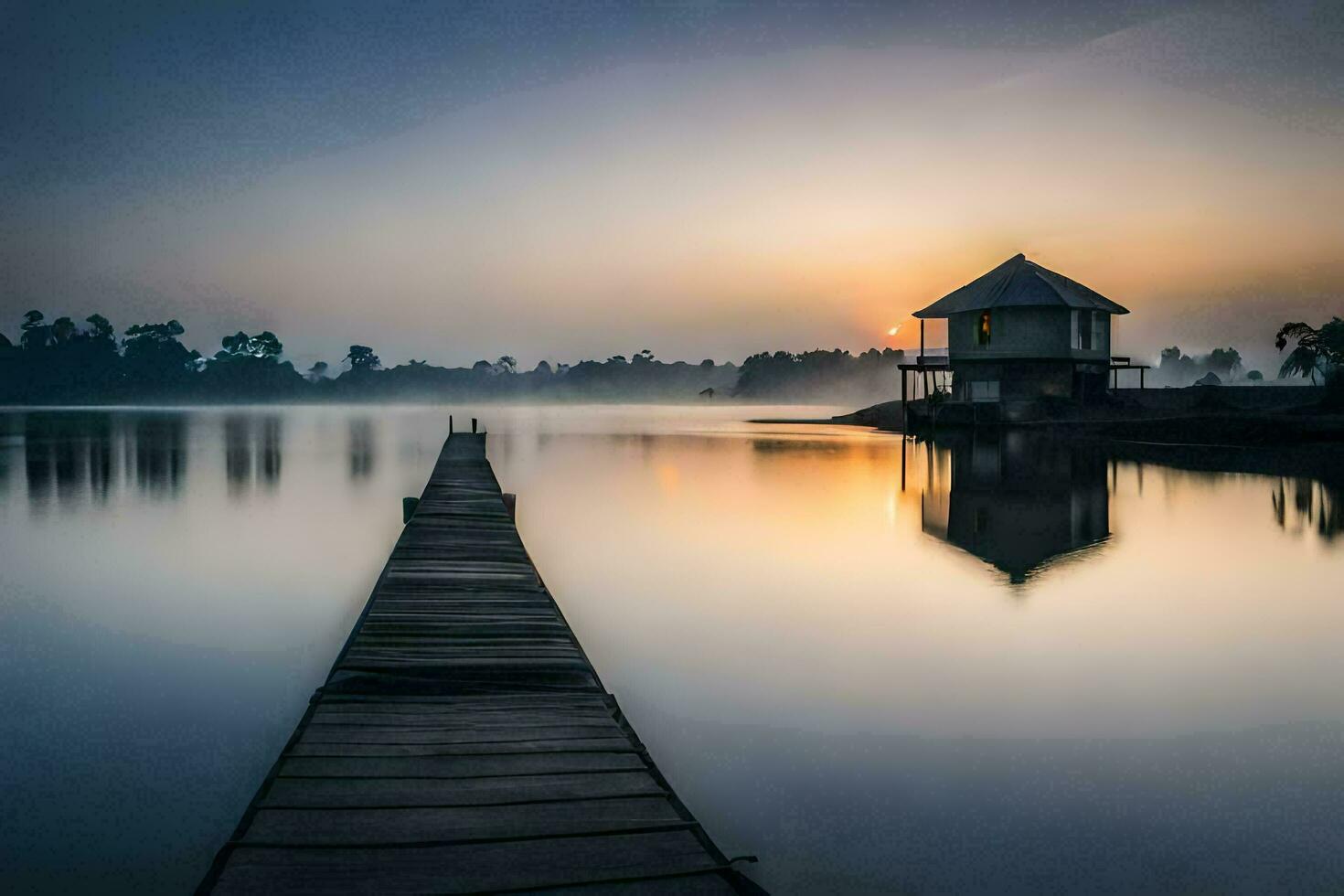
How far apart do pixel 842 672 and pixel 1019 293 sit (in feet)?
133

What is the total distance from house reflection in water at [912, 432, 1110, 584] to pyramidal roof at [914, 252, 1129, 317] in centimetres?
909

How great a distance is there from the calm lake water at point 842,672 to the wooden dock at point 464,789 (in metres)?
1.51

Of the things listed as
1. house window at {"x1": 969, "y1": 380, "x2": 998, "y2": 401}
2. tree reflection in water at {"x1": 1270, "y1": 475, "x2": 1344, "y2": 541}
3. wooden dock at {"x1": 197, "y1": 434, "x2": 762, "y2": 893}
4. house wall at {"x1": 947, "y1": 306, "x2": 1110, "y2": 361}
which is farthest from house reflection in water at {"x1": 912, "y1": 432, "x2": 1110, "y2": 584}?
wooden dock at {"x1": 197, "y1": 434, "x2": 762, "y2": 893}

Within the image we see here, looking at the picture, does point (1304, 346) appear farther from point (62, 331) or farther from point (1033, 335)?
point (62, 331)

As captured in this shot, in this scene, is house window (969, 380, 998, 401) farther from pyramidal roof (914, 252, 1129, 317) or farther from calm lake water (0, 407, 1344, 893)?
calm lake water (0, 407, 1344, 893)

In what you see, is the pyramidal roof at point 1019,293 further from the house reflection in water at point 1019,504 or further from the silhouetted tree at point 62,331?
the silhouetted tree at point 62,331

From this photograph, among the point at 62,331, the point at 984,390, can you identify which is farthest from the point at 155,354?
the point at 984,390

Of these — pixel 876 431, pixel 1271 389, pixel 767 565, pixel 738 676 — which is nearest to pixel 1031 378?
pixel 1271 389

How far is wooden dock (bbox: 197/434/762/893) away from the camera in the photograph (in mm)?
3633

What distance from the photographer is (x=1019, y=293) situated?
151ft

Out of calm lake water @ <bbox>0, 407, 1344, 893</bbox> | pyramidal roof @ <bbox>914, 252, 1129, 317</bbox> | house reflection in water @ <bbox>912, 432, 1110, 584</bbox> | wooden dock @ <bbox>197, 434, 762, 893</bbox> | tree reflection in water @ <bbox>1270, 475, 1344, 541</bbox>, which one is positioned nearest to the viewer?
wooden dock @ <bbox>197, 434, 762, 893</bbox>

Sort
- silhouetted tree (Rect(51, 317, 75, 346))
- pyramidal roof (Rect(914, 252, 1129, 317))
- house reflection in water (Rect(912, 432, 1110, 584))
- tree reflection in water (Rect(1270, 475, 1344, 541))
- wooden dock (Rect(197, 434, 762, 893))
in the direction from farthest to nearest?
silhouetted tree (Rect(51, 317, 75, 346))
pyramidal roof (Rect(914, 252, 1129, 317))
tree reflection in water (Rect(1270, 475, 1344, 541))
house reflection in water (Rect(912, 432, 1110, 584))
wooden dock (Rect(197, 434, 762, 893))

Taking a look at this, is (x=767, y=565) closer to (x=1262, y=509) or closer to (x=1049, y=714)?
(x=1049, y=714)

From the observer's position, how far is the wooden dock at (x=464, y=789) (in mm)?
3633
